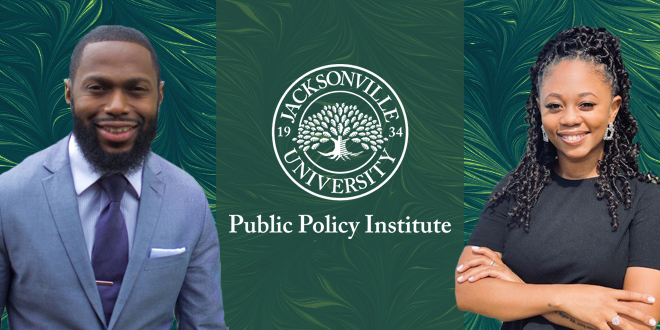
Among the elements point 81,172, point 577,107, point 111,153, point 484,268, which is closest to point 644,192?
point 577,107

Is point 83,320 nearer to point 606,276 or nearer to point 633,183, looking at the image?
point 606,276

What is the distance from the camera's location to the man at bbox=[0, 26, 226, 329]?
280 cm

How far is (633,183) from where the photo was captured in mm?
3234

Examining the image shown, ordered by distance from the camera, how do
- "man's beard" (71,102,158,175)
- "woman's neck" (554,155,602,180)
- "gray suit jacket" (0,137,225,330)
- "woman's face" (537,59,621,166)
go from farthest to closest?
"woman's neck" (554,155,602,180)
"woman's face" (537,59,621,166)
"man's beard" (71,102,158,175)
"gray suit jacket" (0,137,225,330)

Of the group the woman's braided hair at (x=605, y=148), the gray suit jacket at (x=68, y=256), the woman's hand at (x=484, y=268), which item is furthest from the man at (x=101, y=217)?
the woman's braided hair at (x=605, y=148)

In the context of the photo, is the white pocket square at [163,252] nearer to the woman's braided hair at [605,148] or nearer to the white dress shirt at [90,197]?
the white dress shirt at [90,197]

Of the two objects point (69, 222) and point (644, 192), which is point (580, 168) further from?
point (69, 222)

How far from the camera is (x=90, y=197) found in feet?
9.75

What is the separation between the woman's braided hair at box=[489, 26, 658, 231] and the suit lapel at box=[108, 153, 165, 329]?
1.41 meters

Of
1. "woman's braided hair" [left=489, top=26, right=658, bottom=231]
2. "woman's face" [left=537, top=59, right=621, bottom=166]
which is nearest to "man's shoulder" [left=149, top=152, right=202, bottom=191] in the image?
"woman's braided hair" [left=489, top=26, right=658, bottom=231]

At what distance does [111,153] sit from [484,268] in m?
1.55

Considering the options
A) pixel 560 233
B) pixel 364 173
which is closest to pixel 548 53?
pixel 560 233

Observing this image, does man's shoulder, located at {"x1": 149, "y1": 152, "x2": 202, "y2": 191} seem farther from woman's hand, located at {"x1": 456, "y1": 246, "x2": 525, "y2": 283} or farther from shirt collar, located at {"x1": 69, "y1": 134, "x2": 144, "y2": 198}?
woman's hand, located at {"x1": 456, "y1": 246, "x2": 525, "y2": 283}

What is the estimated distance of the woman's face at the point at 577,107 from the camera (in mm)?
3131
